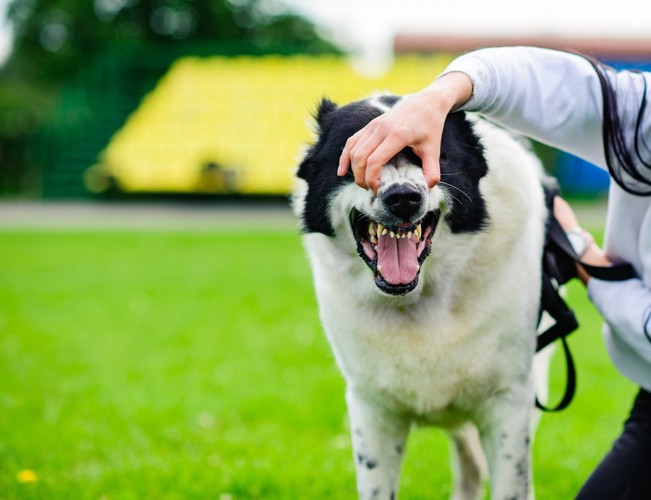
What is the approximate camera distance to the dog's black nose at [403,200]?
2209 mm

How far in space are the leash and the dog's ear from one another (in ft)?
2.82

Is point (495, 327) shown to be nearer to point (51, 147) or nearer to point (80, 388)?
point (80, 388)

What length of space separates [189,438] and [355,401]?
5.38 ft

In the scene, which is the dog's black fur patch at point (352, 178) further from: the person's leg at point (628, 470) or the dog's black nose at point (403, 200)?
the person's leg at point (628, 470)

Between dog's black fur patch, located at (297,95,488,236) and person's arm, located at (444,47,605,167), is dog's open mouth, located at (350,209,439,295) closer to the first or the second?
dog's black fur patch, located at (297,95,488,236)

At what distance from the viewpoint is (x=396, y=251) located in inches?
95.0

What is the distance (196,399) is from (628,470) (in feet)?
9.06

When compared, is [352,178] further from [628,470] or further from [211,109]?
[211,109]

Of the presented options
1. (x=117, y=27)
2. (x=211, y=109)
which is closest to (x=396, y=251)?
(x=211, y=109)

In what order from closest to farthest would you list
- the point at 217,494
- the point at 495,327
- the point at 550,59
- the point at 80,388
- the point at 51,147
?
1. the point at 550,59
2. the point at 495,327
3. the point at 217,494
4. the point at 80,388
5. the point at 51,147

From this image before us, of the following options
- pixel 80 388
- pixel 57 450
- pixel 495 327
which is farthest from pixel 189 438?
pixel 495 327

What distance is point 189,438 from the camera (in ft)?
13.8

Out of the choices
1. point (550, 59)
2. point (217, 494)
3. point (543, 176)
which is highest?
point (550, 59)

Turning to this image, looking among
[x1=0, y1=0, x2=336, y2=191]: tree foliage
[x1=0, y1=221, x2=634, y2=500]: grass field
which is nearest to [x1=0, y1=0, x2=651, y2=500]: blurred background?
[x1=0, y1=221, x2=634, y2=500]: grass field
